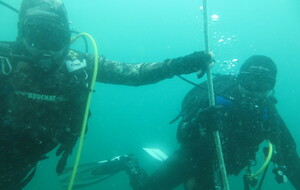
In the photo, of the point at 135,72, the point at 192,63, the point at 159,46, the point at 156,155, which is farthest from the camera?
the point at 159,46

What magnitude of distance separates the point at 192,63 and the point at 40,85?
6.69 ft

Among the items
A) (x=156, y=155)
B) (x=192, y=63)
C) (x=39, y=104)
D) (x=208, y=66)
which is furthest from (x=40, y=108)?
(x=156, y=155)

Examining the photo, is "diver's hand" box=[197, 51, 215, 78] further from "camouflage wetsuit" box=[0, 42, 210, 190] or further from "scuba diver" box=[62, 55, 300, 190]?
"scuba diver" box=[62, 55, 300, 190]

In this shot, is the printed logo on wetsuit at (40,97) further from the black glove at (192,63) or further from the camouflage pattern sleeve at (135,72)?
the black glove at (192,63)

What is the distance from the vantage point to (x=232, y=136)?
5496 mm

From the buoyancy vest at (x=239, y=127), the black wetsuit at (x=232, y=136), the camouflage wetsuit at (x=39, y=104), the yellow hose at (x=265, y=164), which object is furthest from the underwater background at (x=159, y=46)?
the camouflage wetsuit at (x=39, y=104)

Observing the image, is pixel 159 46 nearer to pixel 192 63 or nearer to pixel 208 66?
pixel 192 63

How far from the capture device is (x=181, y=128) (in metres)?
5.42

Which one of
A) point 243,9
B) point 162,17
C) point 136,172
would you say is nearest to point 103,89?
point 162,17

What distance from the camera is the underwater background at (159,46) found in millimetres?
40281

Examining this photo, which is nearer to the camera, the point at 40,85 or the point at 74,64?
the point at 40,85

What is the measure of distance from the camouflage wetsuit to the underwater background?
83.8ft

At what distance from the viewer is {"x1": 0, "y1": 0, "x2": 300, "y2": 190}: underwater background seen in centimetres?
4028

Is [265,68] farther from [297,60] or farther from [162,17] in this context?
[297,60]
